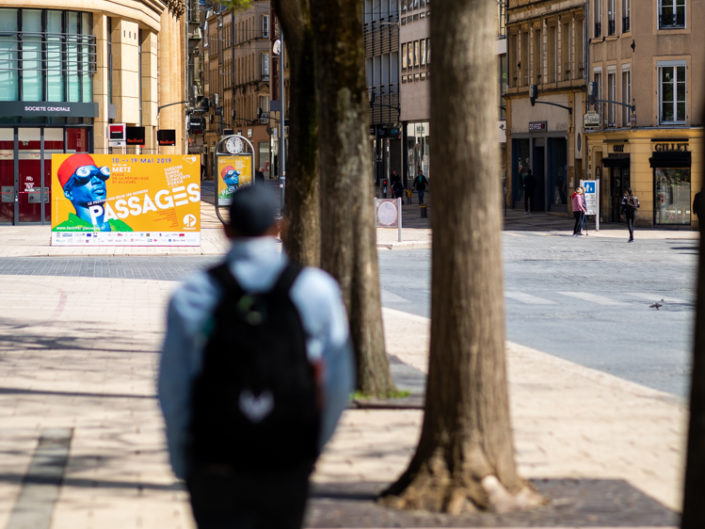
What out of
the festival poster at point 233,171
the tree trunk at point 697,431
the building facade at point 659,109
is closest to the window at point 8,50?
the festival poster at point 233,171

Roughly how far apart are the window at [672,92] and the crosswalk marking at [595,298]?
2868 centimetres

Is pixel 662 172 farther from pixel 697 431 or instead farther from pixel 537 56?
pixel 697 431

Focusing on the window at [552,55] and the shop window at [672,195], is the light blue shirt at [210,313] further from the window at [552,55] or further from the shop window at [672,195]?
the window at [552,55]

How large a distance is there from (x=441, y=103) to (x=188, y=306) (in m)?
3.33

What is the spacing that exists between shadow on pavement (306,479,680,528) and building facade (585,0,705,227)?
136 feet

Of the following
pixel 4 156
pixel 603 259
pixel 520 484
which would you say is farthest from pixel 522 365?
pixel 4 156

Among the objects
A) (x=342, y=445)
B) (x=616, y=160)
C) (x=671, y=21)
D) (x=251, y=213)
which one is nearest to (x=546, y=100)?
(x=616, y=160)

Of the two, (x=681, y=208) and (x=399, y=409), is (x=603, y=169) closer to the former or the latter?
(x=681, y=208)

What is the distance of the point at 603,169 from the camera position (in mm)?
53000

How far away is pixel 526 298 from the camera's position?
868 inches

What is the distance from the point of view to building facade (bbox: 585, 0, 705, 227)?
49062 mm

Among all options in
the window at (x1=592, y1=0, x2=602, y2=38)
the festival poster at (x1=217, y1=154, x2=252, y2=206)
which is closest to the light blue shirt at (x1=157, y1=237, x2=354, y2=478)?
the festival poster at (x1=217, y1=154, x2=252, y2=206)

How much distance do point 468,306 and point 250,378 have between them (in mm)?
3185

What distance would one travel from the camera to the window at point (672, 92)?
163ft
